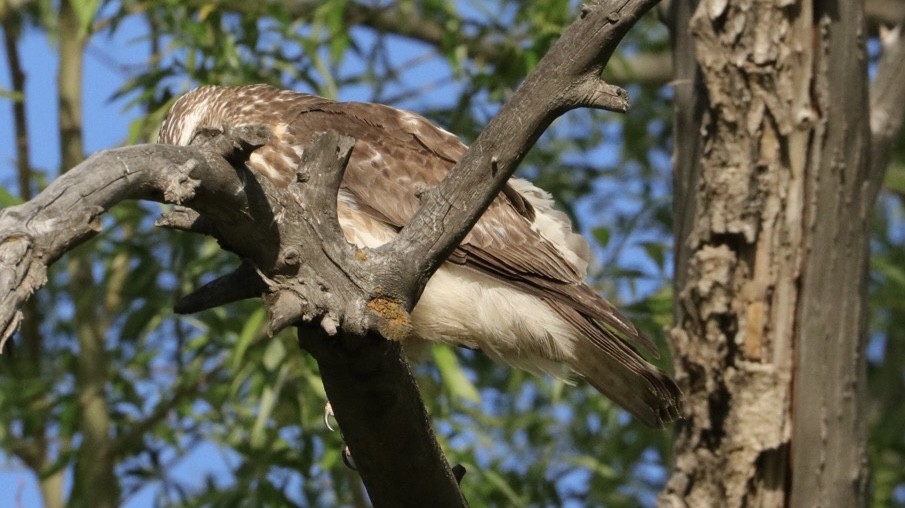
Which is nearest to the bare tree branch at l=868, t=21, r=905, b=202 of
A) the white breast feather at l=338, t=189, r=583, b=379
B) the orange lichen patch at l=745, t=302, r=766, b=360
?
the orange lichen patch at l=745, t=302, r=766, b=360

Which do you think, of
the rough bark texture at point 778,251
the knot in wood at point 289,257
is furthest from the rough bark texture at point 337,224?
the rough bark texture at point 778,251

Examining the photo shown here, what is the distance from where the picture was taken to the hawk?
3.52 metres

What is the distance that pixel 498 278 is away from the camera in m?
3.62

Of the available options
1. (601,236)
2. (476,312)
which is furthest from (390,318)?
(601,236)

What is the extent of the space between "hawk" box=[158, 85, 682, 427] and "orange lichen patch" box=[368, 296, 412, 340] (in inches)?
32.8

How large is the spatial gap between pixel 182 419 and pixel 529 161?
→ 181 cm

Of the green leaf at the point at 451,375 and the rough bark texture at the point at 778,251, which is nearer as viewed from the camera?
the rough bark texture at the point at 778,251

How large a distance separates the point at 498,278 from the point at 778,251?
0.88 m

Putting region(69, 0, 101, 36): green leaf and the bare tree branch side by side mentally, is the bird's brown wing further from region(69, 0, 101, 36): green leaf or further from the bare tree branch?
the bare tree branch

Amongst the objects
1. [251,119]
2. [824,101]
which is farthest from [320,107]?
[824,101]

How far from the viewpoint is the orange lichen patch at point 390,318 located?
2570 millimetres

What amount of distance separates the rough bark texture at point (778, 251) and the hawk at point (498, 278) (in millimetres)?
457

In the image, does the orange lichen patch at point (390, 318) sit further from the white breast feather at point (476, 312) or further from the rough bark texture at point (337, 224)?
the white breast feather at point (476, 312)

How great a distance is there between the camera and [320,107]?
3.99 metres
